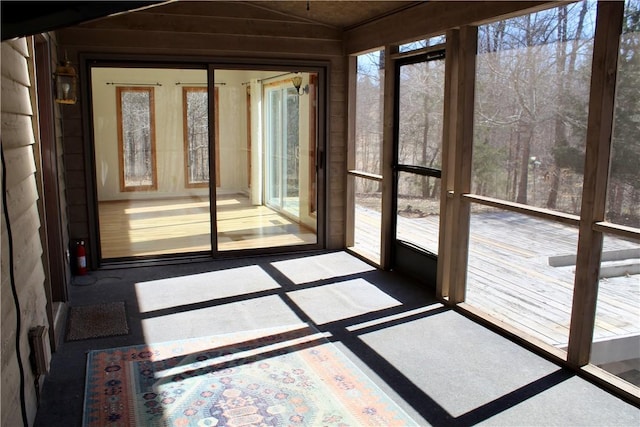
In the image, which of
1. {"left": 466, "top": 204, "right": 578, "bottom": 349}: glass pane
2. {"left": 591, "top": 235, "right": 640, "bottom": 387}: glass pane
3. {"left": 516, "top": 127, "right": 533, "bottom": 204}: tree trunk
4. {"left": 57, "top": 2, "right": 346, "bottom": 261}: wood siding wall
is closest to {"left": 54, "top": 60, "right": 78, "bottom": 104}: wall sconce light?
{"left": 57, "top": 2, "right": 346, "bottom": 261}: wood siding wall

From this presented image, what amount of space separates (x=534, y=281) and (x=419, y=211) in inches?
57.9

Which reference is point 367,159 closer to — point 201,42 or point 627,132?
point 201,42

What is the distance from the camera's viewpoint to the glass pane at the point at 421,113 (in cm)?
463

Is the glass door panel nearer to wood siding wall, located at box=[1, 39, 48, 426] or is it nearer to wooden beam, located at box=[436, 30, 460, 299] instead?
wooden beam, located at box=[436, 30, 460, 299]

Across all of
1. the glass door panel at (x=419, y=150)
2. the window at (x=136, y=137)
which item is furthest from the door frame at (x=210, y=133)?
the glass door panel at (x=419, y=150)

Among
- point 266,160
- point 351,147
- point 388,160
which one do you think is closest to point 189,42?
point 266,160

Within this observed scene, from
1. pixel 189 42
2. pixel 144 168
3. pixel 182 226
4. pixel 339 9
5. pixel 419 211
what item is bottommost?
pixel 182 226

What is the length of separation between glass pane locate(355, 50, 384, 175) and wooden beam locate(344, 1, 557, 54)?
0.18 meters

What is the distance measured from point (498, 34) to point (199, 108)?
3.04 metres

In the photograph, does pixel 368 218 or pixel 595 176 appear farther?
pixel 368 218

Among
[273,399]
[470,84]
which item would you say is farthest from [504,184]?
[273,399]

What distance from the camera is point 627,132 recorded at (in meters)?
2.92

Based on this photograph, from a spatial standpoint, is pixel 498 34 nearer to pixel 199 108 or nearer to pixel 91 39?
pixel 199 108

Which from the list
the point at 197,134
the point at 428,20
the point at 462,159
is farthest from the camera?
the point at 197,134
